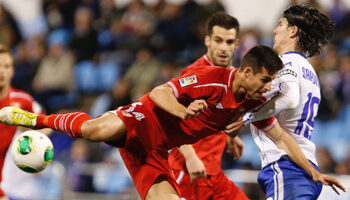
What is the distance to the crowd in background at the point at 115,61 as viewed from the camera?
9352 mm

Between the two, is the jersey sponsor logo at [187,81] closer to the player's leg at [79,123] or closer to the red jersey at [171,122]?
the red jersey at [171,122]

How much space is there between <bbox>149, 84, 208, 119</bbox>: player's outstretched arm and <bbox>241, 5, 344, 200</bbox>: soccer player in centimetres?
58

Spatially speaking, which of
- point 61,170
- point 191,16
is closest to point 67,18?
point 191,16

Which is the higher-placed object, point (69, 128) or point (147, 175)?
point (69, 128)

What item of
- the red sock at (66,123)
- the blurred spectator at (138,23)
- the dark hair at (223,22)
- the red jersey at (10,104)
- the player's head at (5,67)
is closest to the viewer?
the red sock at (66,123)

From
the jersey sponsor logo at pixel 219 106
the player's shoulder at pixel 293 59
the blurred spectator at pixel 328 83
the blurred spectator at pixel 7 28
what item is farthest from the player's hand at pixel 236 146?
the blurred spectator at pixel 7 28

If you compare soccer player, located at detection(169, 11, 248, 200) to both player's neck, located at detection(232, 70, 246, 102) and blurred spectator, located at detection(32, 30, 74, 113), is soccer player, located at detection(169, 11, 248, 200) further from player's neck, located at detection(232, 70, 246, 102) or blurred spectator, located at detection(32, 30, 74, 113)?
blurred spectator, located at detection(32, 30, 74, 113)

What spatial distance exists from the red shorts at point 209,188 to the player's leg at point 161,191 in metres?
0.96

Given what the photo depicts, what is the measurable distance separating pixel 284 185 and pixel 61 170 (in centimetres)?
505

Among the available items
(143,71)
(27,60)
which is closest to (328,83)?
(143,71)

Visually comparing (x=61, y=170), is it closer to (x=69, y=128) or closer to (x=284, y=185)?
(x=69, y=128)

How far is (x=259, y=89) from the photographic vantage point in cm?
423

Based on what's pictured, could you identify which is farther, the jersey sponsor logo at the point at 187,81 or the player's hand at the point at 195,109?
the jersey sponsor logo at the point at 187,81

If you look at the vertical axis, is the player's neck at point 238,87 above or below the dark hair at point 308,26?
below
